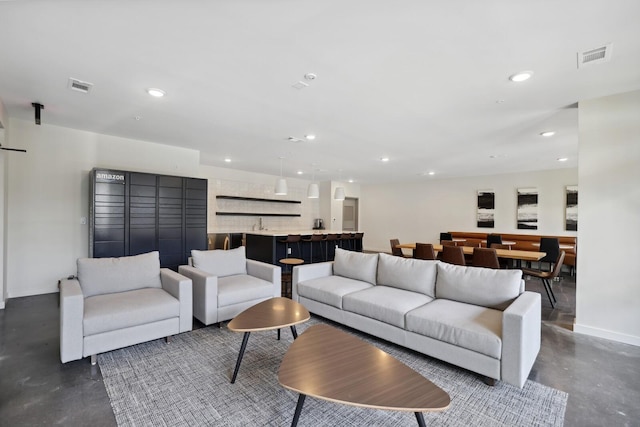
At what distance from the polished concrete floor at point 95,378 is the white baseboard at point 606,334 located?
0.24 ft

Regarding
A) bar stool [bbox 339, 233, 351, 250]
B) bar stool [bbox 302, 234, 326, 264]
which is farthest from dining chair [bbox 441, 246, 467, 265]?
bar stool [bbox 339, 233, 351, 250]

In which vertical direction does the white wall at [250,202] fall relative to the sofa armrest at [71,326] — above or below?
above

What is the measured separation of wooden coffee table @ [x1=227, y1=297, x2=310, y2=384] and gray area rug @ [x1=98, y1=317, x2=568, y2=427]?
250 millimetres

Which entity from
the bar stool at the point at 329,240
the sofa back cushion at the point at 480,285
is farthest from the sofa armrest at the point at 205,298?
the bar stool at the point at 329,240

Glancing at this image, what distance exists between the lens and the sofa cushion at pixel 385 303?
2.81 metres

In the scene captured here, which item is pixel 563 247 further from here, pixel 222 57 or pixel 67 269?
pixel 67 269

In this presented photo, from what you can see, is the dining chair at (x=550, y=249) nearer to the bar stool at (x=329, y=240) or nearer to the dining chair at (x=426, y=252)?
the dining chair at (x=426, y=252)

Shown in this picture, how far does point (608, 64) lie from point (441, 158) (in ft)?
12.9

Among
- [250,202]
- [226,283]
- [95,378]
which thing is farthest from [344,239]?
[95,378]

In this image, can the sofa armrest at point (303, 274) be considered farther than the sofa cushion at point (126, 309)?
Yes

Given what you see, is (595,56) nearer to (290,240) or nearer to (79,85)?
(79,85)

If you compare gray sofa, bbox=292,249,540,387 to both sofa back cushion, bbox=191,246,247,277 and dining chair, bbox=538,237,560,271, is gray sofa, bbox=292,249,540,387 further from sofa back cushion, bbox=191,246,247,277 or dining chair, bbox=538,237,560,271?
dining chair, bbox=538,237,560,271

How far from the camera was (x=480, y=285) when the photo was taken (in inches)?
113

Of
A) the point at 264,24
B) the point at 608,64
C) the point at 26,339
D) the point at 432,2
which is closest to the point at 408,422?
the point at 432,2
